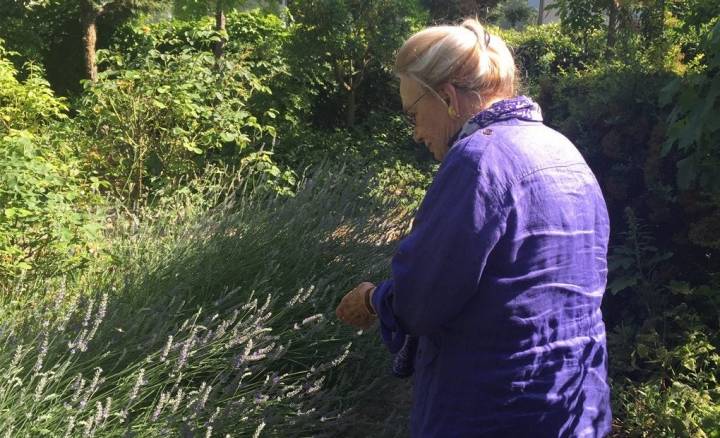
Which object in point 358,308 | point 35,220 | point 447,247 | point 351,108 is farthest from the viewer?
point 351,108

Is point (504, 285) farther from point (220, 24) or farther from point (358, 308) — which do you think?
point (220, 24)

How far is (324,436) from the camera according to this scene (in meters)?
2.55

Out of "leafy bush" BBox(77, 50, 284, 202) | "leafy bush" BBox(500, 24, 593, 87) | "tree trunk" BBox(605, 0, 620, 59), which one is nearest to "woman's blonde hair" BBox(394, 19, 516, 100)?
"leafy bush" BBox(77, 50, 284, 202)

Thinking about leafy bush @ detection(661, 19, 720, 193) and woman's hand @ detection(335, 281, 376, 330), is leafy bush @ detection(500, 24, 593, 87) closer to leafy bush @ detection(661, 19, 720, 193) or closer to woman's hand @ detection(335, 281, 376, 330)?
leafy bush @ detection(661, 19, 720, 193)

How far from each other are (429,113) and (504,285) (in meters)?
0.52

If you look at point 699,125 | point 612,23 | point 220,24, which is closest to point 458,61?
point 699,125

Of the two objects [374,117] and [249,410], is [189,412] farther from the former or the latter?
[374,117]

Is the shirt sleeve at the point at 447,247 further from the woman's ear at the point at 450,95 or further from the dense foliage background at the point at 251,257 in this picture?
the dense foliage background at the point at 251,257

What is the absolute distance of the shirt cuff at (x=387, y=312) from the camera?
1.72 m

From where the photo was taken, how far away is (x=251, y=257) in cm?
322

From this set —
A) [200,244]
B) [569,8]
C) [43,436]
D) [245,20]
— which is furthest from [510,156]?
[245,20]

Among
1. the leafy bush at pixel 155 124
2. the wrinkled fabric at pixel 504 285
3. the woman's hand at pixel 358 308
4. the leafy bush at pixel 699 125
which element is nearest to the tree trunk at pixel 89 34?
the leafy bush at pixel 155 124

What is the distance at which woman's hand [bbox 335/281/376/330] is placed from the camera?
195cm

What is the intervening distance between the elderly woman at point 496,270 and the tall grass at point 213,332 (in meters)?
0.63
